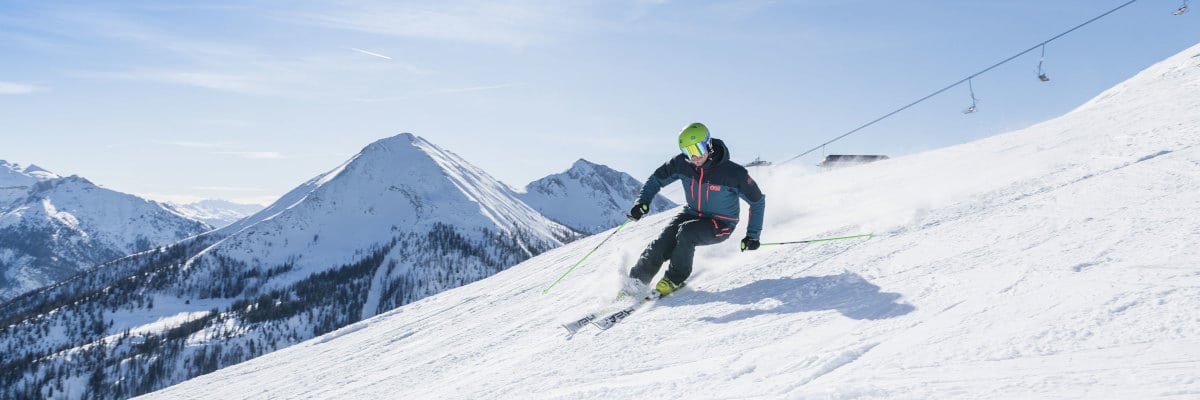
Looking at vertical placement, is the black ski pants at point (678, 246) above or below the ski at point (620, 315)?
above

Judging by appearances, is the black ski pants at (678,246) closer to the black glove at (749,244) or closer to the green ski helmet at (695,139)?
the black glove at (749,244)

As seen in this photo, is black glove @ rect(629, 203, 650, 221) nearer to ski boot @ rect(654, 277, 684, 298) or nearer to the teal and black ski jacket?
the teal and black ski jacket

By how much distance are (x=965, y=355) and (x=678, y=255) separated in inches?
151

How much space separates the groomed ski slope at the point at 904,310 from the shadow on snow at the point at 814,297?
3cm

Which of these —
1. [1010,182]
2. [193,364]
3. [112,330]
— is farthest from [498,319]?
[112,330]

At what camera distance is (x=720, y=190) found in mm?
7504

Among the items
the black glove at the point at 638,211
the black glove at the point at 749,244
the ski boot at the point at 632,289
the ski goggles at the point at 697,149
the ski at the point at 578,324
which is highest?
the ski goggles at the point at 697,149

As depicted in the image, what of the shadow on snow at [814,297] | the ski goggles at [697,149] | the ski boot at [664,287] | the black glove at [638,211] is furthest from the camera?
the black glove at [638,211]

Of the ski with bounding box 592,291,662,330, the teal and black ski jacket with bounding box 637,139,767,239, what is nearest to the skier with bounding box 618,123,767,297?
the teal and black ski jacket with bounding box 637,139,767,239

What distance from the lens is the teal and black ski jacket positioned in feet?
24.3

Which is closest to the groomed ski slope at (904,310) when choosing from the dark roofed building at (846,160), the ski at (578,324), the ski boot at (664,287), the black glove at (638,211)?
the ski at (578,324)

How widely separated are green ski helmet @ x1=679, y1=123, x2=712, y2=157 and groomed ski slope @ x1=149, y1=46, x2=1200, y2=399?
152 centimetres

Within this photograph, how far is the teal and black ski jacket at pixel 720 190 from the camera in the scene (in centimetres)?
740

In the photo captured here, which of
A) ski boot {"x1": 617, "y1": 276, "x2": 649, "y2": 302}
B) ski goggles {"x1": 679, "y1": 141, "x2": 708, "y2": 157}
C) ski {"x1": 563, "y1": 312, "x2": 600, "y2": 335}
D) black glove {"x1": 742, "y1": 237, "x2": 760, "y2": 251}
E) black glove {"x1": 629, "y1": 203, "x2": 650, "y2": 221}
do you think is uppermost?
ski goggles {"x1": 679, "y1": 141, "x2": 708, "y2": 157}
